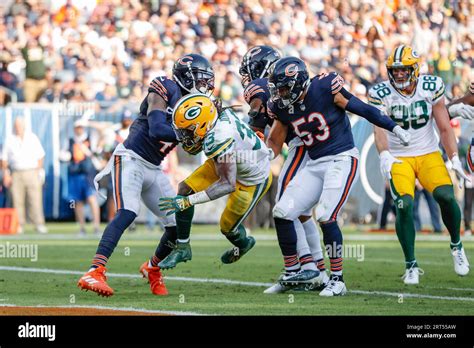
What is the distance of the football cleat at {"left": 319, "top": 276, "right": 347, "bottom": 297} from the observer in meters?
8.34

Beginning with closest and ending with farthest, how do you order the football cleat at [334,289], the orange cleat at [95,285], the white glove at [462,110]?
the orange cleat at [95,285] < the football cleat at [334,289] < the white glove at [462,110]

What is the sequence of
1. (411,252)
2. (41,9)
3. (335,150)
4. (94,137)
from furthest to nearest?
(41,9)
(94,137)
(411,252)
(335,150)

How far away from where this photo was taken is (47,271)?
10.6 metres

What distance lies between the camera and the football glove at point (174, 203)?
7.98m

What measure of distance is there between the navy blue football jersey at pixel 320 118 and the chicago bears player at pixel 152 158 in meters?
0.73

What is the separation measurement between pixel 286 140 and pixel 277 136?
289 mm

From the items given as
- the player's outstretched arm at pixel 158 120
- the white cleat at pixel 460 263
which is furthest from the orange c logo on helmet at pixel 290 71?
the white cleat at pixel 460 263

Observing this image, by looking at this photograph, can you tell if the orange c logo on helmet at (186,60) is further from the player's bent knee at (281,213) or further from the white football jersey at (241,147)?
the player's bent knee at (281,213)

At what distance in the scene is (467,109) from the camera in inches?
366

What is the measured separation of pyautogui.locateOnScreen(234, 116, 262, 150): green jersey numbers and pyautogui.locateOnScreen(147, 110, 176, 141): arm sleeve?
1.85ft

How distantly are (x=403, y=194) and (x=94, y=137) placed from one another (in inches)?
386

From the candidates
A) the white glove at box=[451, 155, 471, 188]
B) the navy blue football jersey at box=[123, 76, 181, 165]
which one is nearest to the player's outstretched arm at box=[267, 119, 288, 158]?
the navy blue football jersey at box=[123, 76, 181, 165]
